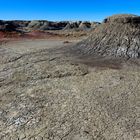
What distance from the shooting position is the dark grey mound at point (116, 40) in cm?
1603

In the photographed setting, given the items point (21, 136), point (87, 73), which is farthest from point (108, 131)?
point (87, 73)

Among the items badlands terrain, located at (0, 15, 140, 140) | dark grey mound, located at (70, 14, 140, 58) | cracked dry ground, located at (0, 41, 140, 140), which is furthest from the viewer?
dark grey mound, located at (70, 14, 140, 58)

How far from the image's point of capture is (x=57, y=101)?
9781mm

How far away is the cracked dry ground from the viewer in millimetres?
7727

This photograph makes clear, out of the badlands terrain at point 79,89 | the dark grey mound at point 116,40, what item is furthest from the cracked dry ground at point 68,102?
the dark grey mound at point 116,40

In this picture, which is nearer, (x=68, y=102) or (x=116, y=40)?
(x=68, y=102)

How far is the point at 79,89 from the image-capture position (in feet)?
35.8

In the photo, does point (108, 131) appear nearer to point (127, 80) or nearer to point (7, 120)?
point (7, 120)

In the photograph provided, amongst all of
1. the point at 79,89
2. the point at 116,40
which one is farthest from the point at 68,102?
the point at 116,40

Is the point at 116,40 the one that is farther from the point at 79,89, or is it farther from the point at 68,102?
the point at 68,102

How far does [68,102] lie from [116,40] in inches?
323

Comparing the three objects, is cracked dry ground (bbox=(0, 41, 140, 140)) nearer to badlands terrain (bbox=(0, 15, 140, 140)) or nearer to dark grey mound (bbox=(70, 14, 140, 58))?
badlands terrain (bbox=(0, 15, 140, 140))

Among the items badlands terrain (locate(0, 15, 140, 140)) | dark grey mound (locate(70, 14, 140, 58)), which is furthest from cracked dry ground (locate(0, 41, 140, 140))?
dark grey mound (locate(70, 14, 140, 58))

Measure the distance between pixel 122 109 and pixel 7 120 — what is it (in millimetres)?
3659
